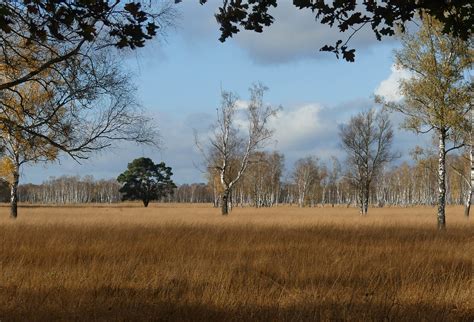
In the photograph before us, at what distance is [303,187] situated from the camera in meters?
82.6

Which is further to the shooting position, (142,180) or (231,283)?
(142,180)

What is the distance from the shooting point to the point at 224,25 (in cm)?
369

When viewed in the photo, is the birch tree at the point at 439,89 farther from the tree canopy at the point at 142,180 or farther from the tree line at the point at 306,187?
the tree canopy at the point at 142,180

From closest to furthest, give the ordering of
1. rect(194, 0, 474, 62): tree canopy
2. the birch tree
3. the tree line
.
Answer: rect(194, 0, 474, 62): tree canopy
the birch tree
the tree line

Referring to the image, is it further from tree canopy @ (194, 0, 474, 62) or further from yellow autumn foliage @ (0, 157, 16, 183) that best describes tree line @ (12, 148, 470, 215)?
tree canopy @ (194, 0, 474, 62)

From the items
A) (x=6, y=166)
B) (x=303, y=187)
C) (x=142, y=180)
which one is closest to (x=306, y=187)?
(x=303, y=187)

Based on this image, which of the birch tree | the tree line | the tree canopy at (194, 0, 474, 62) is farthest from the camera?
the tree line

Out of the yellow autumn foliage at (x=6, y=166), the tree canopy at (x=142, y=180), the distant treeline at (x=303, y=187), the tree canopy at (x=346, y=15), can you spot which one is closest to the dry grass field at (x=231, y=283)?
the tree canopy at (x=346, y=15)

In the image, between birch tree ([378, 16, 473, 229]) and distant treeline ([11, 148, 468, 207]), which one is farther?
distant treeline ([11, 148, 468, 207])

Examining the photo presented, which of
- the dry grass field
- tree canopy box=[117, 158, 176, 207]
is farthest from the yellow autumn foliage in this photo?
tree canopy box=[117, 158, 176, 207]

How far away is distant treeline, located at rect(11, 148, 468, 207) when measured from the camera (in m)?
77.1

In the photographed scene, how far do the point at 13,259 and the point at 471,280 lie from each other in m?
7.12

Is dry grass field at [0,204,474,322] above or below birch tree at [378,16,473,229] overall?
below

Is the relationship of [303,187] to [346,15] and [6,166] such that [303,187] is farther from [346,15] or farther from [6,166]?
[346,15]
